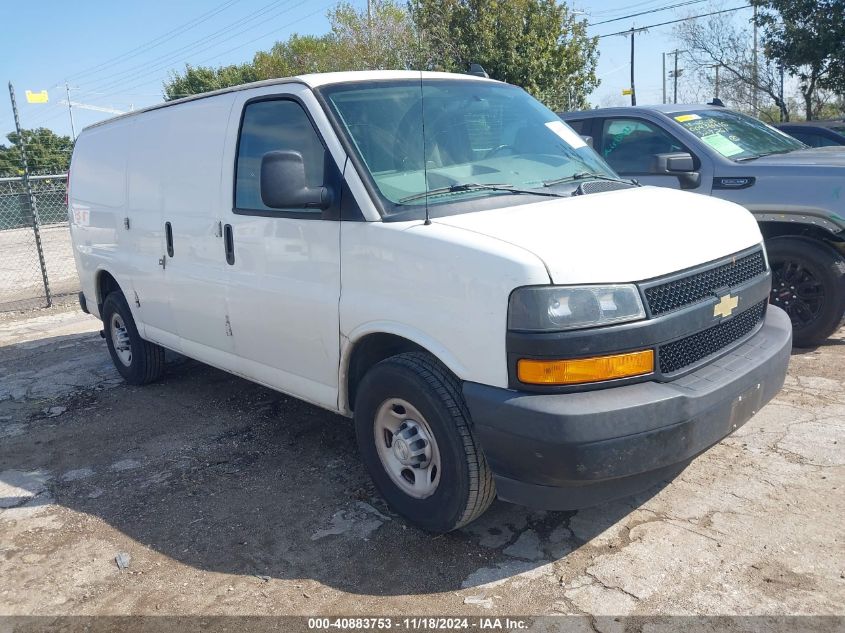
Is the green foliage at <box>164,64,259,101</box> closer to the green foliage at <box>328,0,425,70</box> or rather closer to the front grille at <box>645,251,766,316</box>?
the green foliage at <box>328,0,425,70</box>

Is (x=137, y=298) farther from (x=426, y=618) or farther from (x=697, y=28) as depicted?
(x=697, y=28)

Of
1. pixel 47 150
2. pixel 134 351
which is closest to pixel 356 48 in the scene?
pixel 47 150

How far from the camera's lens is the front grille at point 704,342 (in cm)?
299

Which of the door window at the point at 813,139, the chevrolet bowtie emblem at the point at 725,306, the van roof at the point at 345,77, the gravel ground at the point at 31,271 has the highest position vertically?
the van roof at the point at 345,77

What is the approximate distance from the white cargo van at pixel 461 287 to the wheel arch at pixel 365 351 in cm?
1

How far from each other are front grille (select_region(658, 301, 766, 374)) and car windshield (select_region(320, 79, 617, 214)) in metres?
1.04

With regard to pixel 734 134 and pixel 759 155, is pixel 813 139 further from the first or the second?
pixel 759 155

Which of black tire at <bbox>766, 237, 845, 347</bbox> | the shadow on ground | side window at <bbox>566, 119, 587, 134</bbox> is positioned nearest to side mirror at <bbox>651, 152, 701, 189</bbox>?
black tire at <bbox>766, 237, 845, 347</bbox>

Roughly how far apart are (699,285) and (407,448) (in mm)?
1447

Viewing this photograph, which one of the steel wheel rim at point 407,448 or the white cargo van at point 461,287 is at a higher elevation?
the white cargo van at point 461,287

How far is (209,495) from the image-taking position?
13.5ft

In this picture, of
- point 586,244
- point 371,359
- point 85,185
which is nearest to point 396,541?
point 371,359

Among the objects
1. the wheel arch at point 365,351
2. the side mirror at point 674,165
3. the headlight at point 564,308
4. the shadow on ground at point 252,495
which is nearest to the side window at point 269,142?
the wheel arch at point 365,351

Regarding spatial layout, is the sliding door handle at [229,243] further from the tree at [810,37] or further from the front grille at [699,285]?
the tree at [810,37]
